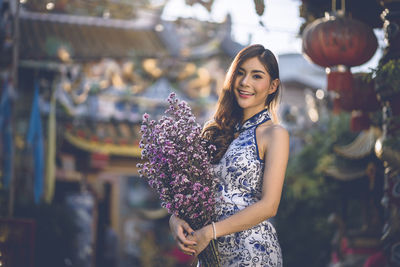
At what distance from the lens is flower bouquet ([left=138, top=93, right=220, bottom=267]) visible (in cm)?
272

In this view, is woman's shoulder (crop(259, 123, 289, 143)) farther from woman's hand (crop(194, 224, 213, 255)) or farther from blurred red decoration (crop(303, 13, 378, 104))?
blurred red decoration (crop(303, 13, 378, 104))

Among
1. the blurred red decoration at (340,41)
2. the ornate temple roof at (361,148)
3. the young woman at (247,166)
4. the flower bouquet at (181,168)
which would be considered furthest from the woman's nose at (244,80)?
the ornate temple roof at (361,148)

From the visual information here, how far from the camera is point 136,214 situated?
15.8 m

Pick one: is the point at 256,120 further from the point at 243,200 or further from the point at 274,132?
the point at 243,200

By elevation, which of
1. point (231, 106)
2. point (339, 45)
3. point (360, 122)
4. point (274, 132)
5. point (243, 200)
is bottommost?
point (243, 200)

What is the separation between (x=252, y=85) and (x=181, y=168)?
1.94 ft

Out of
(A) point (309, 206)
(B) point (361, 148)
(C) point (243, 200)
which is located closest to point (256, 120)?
(C) point (243, 200)

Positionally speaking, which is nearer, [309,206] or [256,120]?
[256,120]

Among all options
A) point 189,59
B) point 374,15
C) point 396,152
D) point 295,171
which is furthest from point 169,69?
point 396,152

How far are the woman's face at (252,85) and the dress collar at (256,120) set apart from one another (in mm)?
32

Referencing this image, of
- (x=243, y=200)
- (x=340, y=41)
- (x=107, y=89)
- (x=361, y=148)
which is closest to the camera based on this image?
(x=243, y=200)

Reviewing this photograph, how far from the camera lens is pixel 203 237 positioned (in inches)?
106

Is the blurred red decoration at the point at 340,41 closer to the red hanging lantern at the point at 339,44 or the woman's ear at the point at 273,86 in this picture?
the red hanging lantern at the point at 339,44

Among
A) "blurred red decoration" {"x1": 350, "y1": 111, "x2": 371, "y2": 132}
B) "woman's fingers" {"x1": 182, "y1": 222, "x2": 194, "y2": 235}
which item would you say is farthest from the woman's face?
"blurred red decoration" {"x1": 350, "y1": 111, "x2": 371, "y2": 132}
